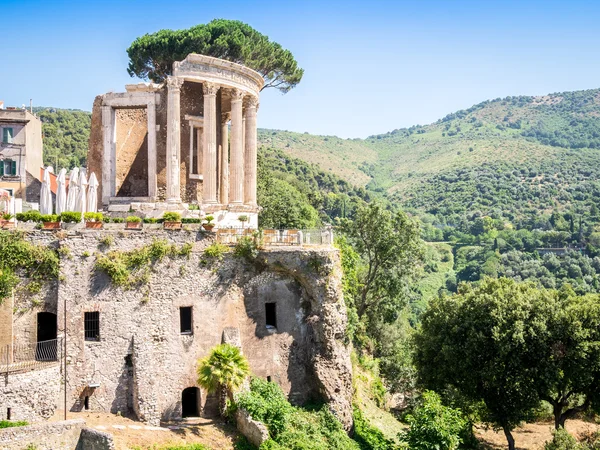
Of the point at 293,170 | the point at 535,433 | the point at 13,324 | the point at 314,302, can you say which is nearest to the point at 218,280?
the point at 314,302

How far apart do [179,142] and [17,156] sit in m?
16.6

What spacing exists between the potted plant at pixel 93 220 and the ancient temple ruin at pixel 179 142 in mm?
6763

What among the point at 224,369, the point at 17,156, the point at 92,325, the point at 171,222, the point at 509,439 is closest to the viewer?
the point at 224,369

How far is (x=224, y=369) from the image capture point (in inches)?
1078

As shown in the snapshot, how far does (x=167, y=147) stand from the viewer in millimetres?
36500

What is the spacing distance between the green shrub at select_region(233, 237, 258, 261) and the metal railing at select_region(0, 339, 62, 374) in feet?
30.3

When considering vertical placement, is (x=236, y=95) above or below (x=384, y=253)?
above

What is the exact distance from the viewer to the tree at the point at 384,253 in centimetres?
4450

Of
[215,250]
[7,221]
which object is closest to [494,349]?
[215,250]

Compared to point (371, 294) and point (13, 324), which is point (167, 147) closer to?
point (13, 324)

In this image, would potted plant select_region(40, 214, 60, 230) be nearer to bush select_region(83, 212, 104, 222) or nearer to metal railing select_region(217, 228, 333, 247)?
bush select_region(83, 212, 104, 222)

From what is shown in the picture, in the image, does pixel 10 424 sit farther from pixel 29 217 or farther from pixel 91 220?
pixel 91 220

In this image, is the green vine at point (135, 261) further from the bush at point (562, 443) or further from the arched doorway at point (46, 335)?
the bush at point (562, 443)

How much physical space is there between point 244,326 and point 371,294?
60.5ft
